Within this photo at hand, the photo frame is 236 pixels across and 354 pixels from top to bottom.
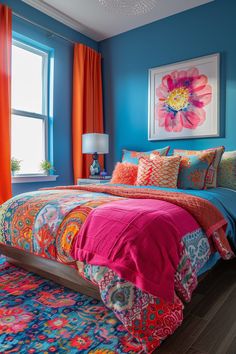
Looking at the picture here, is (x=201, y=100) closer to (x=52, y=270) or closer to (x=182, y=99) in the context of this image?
(x=182, y=99)

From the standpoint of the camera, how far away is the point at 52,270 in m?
1.79

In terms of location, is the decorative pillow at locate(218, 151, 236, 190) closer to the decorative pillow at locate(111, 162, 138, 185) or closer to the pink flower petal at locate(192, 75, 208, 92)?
the decorative pillow at locate(111, 162, 138, 185)

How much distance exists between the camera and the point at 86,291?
5.42ft

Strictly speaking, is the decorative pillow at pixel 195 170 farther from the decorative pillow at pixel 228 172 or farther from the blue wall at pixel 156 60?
the blue wall at pixel 156 60

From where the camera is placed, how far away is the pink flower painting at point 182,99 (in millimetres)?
3264

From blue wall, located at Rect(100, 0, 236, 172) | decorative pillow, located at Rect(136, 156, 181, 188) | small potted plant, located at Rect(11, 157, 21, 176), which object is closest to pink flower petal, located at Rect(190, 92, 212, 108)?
blue wall, located at Rect(100, 0, 236, 172)

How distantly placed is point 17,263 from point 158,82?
276 cm

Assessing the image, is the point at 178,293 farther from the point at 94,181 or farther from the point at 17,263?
the point at 94,181

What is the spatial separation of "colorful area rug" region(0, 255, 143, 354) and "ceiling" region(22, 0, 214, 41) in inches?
109

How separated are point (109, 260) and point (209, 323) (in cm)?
65

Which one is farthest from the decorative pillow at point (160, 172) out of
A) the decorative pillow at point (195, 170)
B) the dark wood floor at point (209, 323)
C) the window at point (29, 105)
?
the window at point (29, 105)

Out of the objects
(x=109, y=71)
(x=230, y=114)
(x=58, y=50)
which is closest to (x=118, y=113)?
(x=109, y=71)

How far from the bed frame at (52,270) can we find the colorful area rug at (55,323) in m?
0.06

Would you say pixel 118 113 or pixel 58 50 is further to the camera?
pixel 118 113
